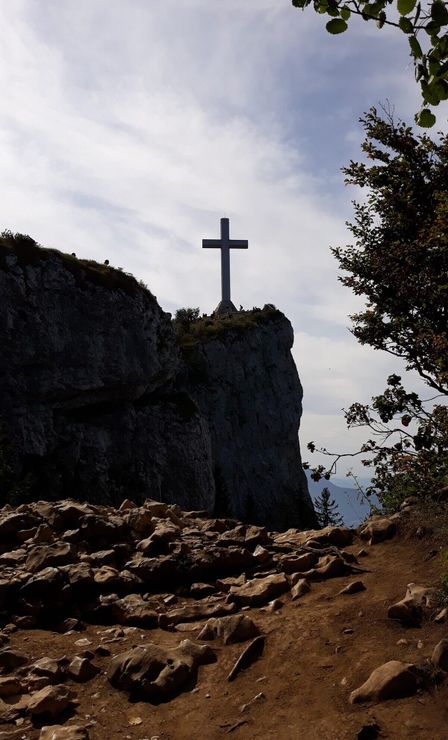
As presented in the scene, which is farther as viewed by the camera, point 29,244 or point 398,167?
point 29,244

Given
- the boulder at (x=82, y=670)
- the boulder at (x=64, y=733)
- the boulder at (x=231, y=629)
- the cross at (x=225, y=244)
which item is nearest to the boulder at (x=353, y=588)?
the boulder at (x=231, y=629)

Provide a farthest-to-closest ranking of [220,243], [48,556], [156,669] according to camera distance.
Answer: [220,243]
[48,556]
[156,669]

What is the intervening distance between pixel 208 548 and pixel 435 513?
13.5ft

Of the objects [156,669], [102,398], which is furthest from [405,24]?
[102,398]

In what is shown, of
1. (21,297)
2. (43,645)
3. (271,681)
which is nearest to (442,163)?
(271,681)

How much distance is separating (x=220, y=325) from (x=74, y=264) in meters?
18.3

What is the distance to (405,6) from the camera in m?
3.42

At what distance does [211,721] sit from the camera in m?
6.40

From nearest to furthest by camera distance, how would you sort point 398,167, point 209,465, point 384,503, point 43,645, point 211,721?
point 211,721, point 43,645, point 398,167, point 384,503, point 209,465

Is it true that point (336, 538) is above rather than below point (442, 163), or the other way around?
below

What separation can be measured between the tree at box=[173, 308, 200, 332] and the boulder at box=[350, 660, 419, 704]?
43.2 metres

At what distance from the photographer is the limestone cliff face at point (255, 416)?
152ft

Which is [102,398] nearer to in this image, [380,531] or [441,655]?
[380,531]

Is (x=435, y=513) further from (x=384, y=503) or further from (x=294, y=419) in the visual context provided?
(x=294, y=419)
